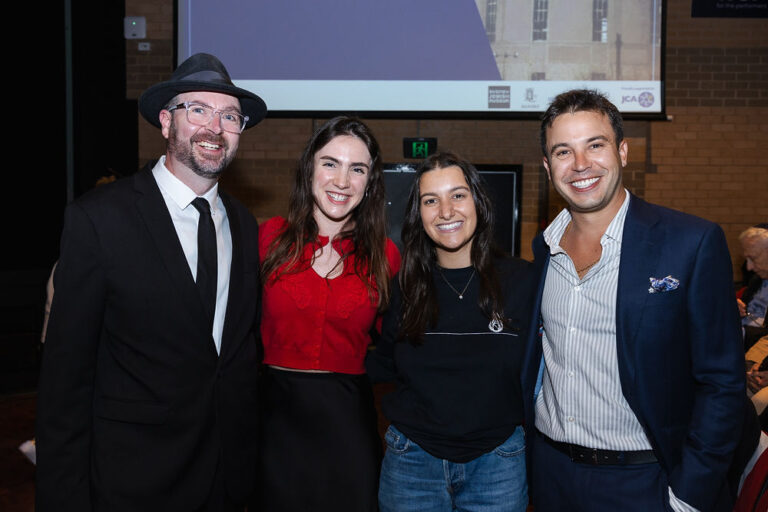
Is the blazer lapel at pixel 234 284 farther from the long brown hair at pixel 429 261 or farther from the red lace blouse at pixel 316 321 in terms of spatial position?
the long brown hair at pixel 429 261

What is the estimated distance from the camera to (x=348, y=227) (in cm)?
229

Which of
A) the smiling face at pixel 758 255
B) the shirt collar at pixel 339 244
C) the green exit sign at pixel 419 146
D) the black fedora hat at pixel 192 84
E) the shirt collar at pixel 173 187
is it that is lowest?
the smiling face at pixel 758 255

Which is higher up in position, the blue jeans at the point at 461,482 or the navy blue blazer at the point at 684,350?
the navy blue blazer at the point at 684,350

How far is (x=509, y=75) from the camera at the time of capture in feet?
17.7

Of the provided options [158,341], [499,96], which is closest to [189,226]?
[158,341]

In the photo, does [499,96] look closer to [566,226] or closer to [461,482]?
[566,226]

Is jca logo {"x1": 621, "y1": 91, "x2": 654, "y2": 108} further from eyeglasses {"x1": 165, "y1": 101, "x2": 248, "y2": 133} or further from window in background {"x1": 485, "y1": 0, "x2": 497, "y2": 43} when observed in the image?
eyeglasses {"x1": 165, "y1": 101, "x2": 248, "y2": 133}

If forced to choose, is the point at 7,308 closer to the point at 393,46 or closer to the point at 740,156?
the point at 393,46

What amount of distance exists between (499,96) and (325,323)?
4070 mm

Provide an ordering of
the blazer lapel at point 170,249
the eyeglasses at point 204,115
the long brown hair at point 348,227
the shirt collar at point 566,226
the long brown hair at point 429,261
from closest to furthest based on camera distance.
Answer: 1. the blazer lapel at point 170,249
2. the shirt collar at point 566,226
3. the eyeglasses at point 204,115
4. the long brown hair at point 429,261
5. the long brown hair at point 348,227

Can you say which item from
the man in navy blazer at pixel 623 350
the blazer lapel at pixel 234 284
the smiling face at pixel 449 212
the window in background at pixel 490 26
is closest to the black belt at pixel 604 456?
the man in navy blazer at pixel 623 350

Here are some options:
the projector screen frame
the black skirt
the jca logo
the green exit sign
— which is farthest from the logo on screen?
the black skirt

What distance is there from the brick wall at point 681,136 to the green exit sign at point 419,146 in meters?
0.09

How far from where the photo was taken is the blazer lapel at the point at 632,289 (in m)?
1.52
